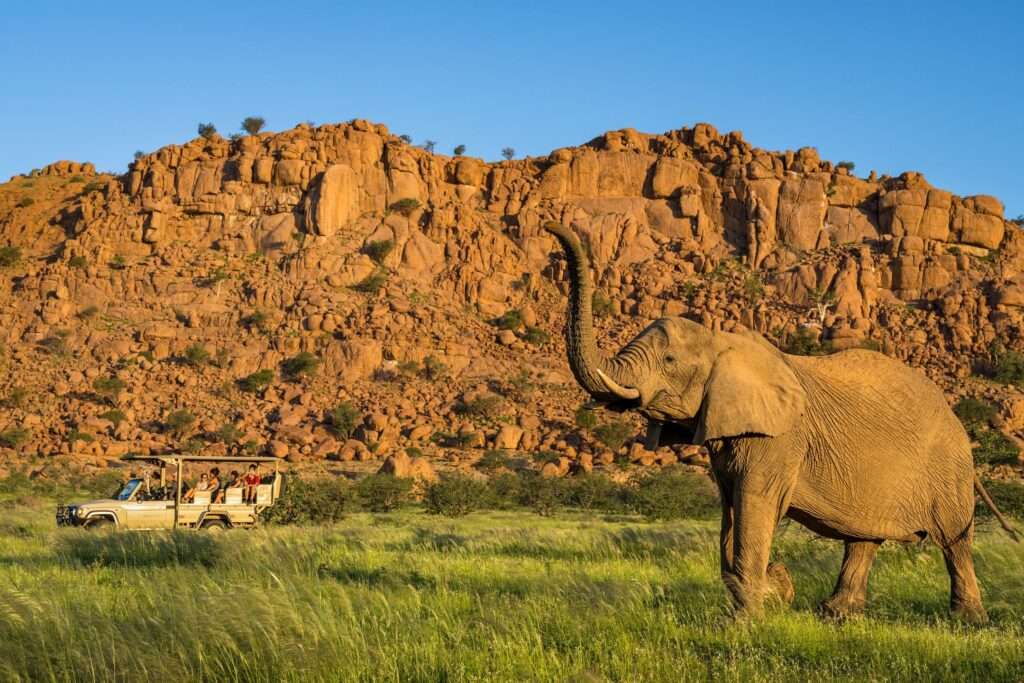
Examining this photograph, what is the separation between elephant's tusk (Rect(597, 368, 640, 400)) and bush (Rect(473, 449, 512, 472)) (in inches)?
1441

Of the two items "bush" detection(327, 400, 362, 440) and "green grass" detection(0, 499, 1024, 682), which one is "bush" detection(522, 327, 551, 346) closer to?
"bush" detection(327, 400, 362, 440)

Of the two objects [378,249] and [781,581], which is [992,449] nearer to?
[781,581]

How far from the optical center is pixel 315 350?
56.8 metres

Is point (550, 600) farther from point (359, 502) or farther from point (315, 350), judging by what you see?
point (315, 350)

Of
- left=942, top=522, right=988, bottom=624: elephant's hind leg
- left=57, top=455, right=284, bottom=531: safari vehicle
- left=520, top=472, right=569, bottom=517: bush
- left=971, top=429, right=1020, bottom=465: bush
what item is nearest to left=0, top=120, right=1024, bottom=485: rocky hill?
left=971, top=429, right=1020, bottom=465: bush

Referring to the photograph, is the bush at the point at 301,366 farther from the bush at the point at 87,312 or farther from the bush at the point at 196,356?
the bush at the point at 87,312

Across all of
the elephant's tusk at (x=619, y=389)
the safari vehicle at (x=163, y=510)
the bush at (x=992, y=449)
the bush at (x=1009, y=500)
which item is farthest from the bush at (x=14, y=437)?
the elephant's tusk at (x=619, y=389)

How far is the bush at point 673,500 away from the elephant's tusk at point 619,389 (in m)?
20.8

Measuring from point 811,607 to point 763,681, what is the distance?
12.5ft

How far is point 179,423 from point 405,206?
25124 millimetres

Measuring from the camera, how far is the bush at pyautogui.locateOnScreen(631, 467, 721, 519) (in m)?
28.1

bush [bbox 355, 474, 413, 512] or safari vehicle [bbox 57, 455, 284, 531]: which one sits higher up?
safari vehicle [bbox 57, 455, 284, 531]

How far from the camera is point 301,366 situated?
180 feet

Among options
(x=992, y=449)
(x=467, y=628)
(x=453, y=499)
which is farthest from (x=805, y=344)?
(x=467, y=628)
